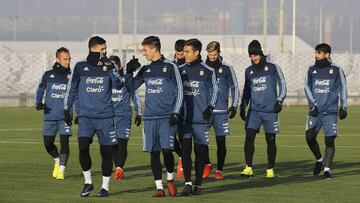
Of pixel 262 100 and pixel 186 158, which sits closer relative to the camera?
pixel 186 158

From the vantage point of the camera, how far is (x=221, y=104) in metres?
20.6

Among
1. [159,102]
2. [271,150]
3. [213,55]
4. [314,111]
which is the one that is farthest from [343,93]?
[159,102]

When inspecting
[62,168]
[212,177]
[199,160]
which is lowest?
[212,177]

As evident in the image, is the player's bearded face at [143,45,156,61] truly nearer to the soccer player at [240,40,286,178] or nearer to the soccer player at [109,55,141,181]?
the soccer player at [109,55,141,181]

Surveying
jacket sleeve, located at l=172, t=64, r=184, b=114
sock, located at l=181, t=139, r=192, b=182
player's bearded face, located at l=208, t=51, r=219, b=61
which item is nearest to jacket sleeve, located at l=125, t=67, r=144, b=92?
jacket sleeve, located at l=172, t=64, r=184, b=114

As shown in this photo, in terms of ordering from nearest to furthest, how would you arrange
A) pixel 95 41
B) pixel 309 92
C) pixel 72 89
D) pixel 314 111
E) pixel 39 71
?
pixel 95 41 → pixel 72 89 → pixel 314 111 → pixel 309 92 → pixel 39 71

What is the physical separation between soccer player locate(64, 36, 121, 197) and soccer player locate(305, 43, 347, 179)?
15.5 feet

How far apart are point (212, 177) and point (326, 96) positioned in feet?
7.77

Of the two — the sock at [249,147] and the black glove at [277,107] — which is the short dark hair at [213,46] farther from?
the sock at [249,147]

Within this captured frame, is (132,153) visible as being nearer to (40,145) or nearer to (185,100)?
(40,145)

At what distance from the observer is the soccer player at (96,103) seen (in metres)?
16.8

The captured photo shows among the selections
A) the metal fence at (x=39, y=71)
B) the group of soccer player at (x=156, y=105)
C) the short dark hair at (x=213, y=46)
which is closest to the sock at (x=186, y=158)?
the group of soccer player at (x=156, y=105)

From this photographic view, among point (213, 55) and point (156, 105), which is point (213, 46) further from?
point (156, 105)

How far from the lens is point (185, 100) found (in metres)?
17.7
